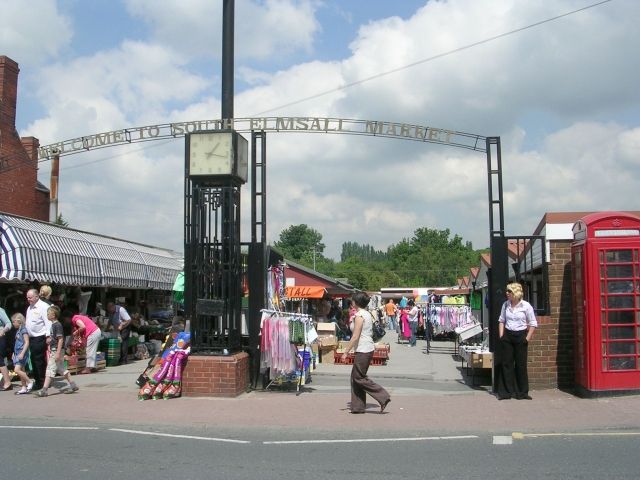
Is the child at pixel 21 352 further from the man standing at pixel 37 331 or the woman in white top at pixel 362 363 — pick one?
the woman in white top at pixel 362 363

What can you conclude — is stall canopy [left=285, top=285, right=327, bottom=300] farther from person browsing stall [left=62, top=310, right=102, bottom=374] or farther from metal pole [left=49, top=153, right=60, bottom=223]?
person browsing stall [left=62, top=310, right=102, bottom=374]

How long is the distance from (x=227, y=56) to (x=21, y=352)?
258 inches

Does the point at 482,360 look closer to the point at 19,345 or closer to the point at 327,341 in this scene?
the point at 327,341

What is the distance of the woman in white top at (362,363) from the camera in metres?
9.13

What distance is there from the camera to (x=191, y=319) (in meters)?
11.0

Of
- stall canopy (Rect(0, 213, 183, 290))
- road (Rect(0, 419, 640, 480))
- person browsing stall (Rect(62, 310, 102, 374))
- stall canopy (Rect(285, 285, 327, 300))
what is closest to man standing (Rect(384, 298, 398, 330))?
stall canopy (Rect(285, 285, 327, 300))

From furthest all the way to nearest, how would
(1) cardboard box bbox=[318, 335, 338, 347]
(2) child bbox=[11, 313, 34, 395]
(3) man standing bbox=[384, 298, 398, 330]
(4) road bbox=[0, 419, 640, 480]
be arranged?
(3) man standing bbox=[384, 298, 398, 330] → (1) cardboard box bbox=[318, 335, 338, 347] → (2) child bbox=[11, 313, 34, 395] → (4) road bbox=[0, 419, 640, 480]

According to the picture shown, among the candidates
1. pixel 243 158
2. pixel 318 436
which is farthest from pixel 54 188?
pixel 318 436

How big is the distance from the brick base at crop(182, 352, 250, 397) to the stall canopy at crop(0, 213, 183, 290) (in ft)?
15.4

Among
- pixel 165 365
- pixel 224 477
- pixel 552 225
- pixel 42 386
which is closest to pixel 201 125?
pixel 165 365

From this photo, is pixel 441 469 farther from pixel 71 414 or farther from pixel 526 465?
pixel 71 414

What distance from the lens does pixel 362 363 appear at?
9203 millimetres

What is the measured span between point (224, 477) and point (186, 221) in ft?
19.6

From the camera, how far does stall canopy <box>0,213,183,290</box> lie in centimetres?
1300
